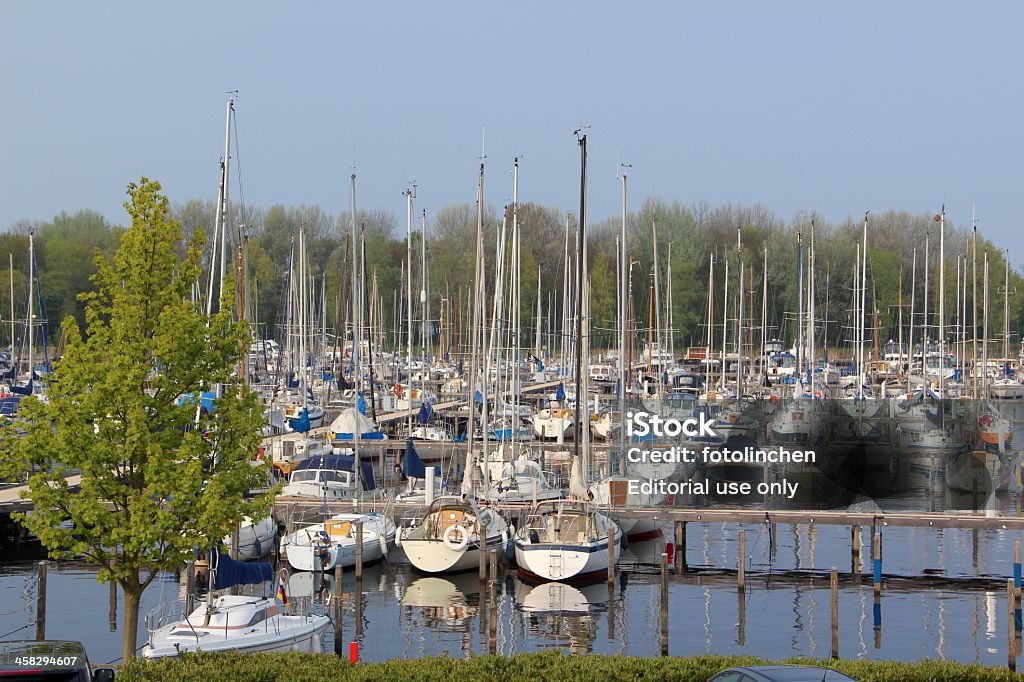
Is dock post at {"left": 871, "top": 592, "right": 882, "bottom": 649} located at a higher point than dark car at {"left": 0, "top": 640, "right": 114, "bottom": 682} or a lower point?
lower

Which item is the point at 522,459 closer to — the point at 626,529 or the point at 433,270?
the point at 626,529

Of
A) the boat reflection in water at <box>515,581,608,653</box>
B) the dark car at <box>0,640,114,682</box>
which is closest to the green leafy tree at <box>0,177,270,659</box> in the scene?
the dark car at <box>0,640,114,682</box>

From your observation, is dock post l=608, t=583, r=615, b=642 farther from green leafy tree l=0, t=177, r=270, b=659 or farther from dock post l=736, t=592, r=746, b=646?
green leafy tree l=0, t=177, r=270, b=659

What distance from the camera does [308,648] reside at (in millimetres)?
28500

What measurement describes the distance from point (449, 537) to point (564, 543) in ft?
12.6

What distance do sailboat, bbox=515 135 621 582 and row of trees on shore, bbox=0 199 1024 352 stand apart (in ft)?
186

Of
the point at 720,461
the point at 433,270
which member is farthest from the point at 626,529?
the point at 433,270

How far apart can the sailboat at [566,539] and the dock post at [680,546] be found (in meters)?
2.66

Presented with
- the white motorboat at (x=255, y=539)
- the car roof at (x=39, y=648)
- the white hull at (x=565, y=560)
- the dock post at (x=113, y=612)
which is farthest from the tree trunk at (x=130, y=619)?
the white hull at (x=565, y=560)

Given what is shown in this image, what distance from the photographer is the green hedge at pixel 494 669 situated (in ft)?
65.3

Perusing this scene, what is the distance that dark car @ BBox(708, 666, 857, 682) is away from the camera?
1620 centimetres

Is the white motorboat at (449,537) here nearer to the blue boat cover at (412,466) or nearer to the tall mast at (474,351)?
the tall mast at (474,351)

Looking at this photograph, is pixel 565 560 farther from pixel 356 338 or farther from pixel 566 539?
pixel 356 338

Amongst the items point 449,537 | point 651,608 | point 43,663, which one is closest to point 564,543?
point 651,608
